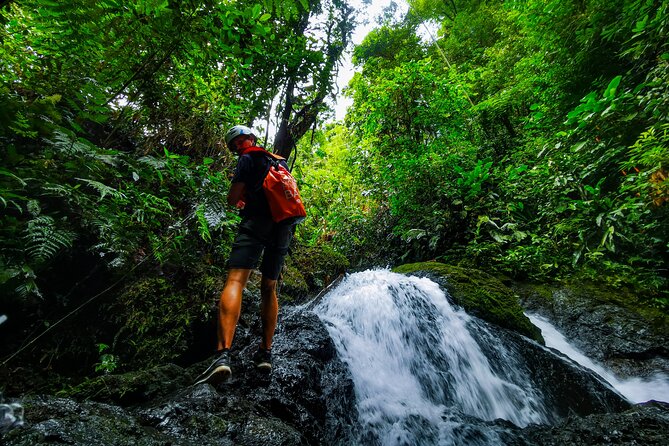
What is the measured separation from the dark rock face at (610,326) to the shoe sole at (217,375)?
5517 mm

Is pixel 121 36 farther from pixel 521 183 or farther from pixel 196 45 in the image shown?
pixel 521 183

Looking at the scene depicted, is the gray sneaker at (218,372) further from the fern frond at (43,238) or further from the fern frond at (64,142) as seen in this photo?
the fern frond at (64,142)

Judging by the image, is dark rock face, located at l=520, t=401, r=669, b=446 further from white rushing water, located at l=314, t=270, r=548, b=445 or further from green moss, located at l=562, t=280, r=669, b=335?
green moss, located at l=562, t=280, r=669, b=335

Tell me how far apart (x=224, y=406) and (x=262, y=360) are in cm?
67

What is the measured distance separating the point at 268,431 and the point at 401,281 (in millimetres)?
4033

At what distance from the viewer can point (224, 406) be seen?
6.69ft

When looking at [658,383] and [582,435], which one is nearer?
[582,435]

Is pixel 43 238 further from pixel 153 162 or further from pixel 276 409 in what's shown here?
pixel 276 409

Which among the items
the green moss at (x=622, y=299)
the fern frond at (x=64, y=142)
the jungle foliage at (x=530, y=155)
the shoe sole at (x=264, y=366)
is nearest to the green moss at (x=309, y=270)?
the jungle foliage at (x=530, y=155)

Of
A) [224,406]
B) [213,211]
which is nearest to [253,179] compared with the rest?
[213,211]

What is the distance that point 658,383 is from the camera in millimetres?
3938

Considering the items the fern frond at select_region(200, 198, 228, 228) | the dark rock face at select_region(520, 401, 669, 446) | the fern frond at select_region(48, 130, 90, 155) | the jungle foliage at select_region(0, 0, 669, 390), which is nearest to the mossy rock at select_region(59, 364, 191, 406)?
the jungle foliage at select_region(0, 0, 669, 390)

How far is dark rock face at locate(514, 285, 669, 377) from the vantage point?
4.28 meters

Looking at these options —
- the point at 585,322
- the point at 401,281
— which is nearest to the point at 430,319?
the point at 401,281
